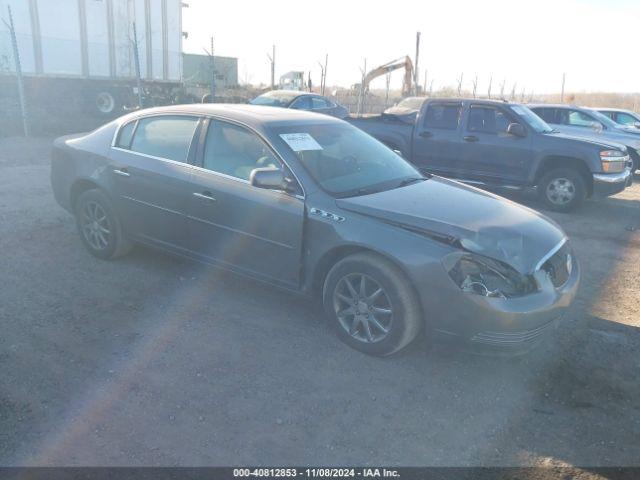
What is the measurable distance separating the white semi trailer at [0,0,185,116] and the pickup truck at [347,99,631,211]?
1362cm

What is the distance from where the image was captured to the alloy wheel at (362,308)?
3748mm

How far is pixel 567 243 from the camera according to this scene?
4164mm

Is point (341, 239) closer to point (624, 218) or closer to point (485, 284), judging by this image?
point (485, 284)

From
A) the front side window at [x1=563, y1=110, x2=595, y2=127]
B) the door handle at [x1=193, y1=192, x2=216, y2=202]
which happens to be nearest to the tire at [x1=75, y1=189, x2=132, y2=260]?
the door handle at [x1=193, y1=192, x2=216, y2=202]

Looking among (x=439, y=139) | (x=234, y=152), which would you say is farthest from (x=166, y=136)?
(x=439, y=139)

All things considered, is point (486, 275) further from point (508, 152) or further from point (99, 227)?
point (508, 152)

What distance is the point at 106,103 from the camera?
20.6 m

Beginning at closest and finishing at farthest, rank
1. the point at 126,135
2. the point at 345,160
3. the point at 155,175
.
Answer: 1. the point at 345,160
2. the point at 155,175
3. the point at 126,135

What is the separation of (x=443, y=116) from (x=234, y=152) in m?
5.91

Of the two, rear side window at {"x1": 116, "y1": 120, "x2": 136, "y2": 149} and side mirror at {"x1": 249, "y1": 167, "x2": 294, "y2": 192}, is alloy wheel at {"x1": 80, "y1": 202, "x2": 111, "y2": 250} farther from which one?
side mirror at {"x1": 249, "y1": 167, "x2": 294, "y2": 192}

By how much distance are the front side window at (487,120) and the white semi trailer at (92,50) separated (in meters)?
14.2

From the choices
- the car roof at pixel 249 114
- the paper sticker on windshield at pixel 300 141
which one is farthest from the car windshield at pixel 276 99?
the paper sticker on windshield at pixel 300 141

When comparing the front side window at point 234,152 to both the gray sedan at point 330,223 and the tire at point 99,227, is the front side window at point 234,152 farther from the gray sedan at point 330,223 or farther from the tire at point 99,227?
the tire at point 99,227

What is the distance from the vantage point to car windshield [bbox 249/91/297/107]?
45.1 feet
